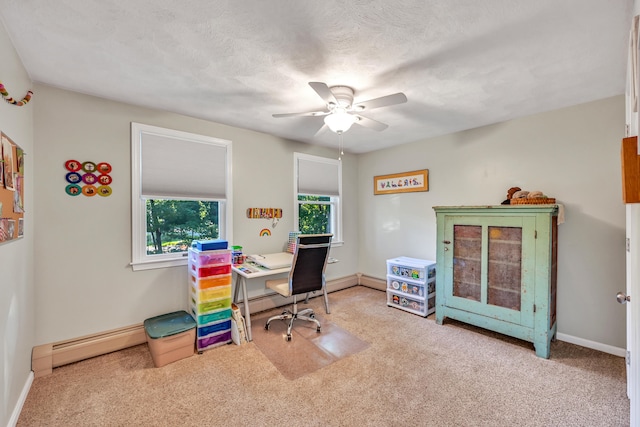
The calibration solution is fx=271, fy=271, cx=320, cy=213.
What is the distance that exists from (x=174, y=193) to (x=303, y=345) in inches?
81.0

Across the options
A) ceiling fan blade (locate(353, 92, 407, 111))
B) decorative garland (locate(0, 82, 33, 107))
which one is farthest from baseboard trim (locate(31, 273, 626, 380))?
ceiling fan blade (locate(353, 92, 407, 111))

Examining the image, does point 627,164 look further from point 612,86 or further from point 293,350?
point 293,350

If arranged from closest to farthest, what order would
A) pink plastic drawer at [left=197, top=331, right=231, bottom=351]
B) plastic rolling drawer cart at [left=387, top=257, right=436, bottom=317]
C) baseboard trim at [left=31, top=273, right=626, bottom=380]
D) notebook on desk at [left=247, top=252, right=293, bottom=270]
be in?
baseboard trim at [left=31, top=273, right=626, bottom=380]
pink plastic drawer at [left=197, top=331, right=231, bottom=351]
notebook on desk at [left=247, top=252, right=293, bottom=270]
plastic rolling drawer cart at [left=387, top=257, right=436, bottom=317]

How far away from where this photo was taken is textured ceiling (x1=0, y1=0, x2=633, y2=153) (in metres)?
1.42

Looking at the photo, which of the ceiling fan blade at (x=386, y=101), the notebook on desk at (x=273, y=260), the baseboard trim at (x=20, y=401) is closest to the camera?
the baseboard trim at (x=20, y=401)

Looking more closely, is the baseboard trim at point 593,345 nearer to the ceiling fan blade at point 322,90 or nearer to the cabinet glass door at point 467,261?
the cabinet glass door at point 467,261

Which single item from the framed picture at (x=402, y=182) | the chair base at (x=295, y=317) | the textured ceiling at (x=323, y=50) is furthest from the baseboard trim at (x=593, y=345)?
the chair base at (x=295, y=317)

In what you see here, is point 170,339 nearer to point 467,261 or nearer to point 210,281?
point 210,281

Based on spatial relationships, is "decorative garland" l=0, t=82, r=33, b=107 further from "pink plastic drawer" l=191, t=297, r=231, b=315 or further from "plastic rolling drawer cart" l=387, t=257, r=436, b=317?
"plastic rolling drawer cart" l=387, t=257, r=436, b=317

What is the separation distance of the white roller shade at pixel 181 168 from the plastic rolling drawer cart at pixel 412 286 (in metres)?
2.43

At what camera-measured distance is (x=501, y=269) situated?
2.68m

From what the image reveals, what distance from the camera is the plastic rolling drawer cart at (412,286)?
132 inches

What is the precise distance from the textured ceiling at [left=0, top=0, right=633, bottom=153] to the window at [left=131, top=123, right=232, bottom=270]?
404 millimetres

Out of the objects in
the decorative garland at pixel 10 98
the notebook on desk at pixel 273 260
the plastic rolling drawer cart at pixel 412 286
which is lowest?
the plastic rolling drawer cart at pixel 412 286
